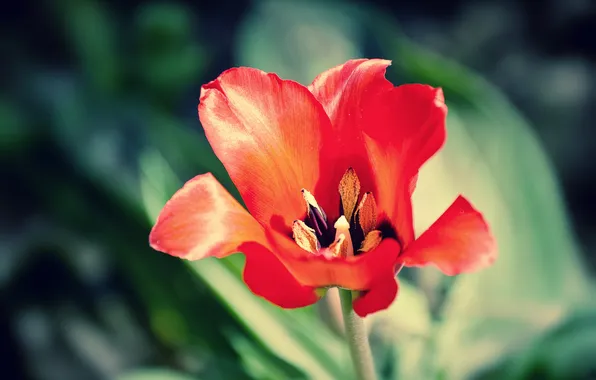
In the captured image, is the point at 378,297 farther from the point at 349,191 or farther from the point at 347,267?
the point at 349,191

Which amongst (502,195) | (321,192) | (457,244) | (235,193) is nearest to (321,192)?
(321,192)

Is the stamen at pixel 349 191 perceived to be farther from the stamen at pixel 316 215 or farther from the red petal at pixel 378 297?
the red petal at pixel 378 297

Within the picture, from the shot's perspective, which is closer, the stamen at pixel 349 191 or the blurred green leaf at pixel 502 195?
the stamen at pixel 349 191

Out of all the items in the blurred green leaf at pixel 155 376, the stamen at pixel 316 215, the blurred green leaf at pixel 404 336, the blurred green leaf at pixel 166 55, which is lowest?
the blurred green leaf at pixel 155 376

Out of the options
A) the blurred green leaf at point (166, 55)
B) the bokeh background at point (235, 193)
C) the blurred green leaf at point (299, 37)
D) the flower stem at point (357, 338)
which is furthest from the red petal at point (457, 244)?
the blurred green leaf at point (166, 55)

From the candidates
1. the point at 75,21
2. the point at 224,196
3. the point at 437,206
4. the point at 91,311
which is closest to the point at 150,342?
the point at 91,311

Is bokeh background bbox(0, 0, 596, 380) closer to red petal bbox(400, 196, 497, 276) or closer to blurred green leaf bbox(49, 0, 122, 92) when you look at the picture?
blurred green leaf bbox(49, 0, 122, 92)
